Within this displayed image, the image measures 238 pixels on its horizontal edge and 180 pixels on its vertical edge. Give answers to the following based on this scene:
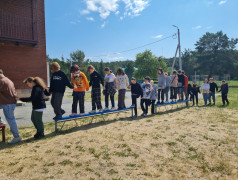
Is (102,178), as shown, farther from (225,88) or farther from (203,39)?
(203,39)

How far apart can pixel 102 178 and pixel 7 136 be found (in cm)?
382

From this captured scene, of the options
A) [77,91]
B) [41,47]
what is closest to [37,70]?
[41,47]

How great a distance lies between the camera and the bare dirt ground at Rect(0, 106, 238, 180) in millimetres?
3062

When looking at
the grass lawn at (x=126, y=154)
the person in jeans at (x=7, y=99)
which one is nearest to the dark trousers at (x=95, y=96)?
the grass lawn at (x=126, y=154)

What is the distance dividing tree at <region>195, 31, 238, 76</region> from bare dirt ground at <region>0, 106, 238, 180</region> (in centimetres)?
4863

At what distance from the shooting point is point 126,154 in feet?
12.4

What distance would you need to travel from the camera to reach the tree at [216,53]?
4738cm

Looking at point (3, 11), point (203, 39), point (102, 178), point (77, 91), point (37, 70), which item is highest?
point (203, 39)

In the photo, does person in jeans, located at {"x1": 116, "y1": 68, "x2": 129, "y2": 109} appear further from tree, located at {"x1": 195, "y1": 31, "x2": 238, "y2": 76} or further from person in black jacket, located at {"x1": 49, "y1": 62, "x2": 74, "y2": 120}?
tree, located at {"x1": 195, "y1": 31, "x2": 238, "y2": 76}

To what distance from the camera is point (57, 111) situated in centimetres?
534

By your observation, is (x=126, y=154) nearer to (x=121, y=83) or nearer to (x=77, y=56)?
(x=121, y=83)

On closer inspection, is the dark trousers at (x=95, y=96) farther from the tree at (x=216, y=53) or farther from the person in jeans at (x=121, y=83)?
the tree at (x=216, y=53)

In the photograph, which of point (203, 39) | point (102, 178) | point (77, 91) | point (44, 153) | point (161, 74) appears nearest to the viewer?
point (102, 178)

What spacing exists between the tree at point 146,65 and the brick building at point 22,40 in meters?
40.4
